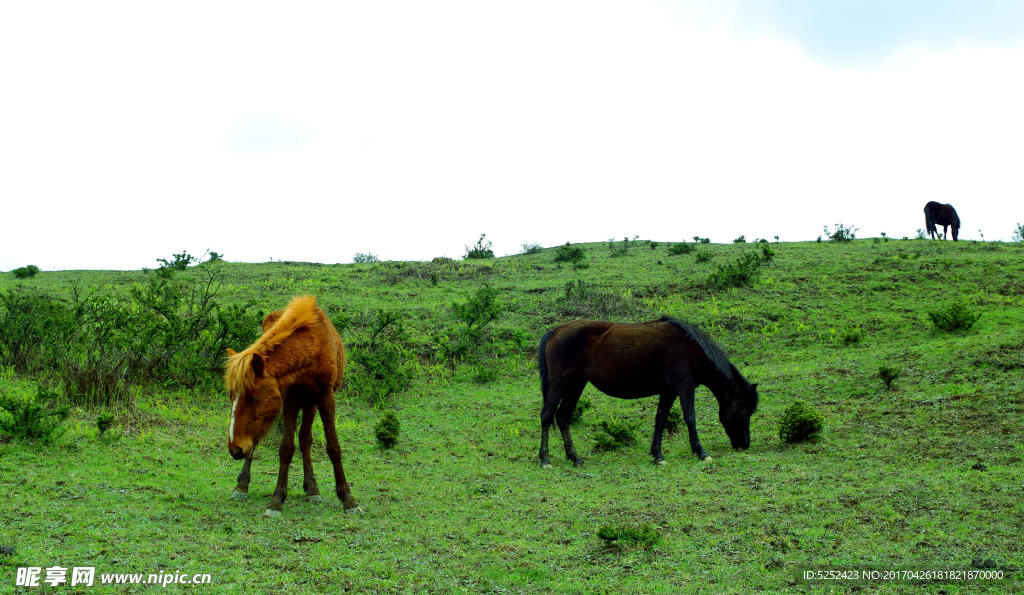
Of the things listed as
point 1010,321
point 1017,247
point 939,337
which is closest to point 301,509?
point 939,337

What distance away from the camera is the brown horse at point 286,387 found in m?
6.11

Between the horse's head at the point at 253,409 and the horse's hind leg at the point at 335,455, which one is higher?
the horse's head at the point at 253,409

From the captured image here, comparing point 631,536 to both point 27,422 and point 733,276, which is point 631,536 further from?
point 733,276

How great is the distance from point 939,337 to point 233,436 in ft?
48.2

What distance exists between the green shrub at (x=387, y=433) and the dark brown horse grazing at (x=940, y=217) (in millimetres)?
28273

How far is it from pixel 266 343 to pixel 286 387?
1.62ft

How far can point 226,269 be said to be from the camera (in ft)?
80.4

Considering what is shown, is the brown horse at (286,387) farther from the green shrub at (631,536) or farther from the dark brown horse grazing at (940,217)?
the dark brown horse grazing at (940,217)

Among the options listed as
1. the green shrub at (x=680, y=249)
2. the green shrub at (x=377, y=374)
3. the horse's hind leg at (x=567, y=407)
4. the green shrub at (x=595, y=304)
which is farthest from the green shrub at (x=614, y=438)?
the green shrub at (x=680, y=249)

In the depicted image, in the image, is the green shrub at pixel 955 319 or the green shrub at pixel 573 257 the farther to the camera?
the green shrub at pixel 573 257

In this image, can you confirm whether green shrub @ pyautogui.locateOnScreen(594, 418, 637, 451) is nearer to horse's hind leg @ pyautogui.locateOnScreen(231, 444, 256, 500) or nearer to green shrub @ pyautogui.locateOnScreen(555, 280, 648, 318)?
horse's hind leg @ pyautogui.locateOnScreen(231, 444, 256, 500)

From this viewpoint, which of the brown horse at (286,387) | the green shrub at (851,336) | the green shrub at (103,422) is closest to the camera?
the brown horse at (286,387)
